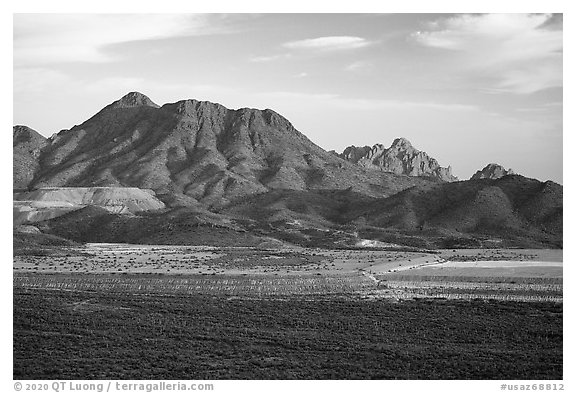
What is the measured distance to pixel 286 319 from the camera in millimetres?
46844

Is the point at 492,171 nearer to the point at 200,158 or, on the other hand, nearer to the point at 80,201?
the point at 200,158

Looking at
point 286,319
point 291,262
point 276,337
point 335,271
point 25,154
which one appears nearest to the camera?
point 276,337

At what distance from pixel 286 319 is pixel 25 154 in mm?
148327

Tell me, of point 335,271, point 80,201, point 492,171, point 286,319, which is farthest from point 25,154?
point 286,319

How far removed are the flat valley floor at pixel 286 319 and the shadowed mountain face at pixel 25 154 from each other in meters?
101

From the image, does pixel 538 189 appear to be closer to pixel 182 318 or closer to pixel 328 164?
pixel 328 164

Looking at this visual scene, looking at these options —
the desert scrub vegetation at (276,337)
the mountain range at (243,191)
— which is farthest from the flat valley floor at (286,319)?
the mountain range at (243,191)

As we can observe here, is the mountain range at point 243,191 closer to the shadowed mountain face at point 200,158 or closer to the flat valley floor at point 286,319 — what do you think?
the shadowed mountain face at point 200,158

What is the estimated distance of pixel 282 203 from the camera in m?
132

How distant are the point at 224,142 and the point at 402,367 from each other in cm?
14851

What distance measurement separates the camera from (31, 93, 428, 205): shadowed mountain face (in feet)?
503

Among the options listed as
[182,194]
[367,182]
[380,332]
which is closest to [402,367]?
[380,332]

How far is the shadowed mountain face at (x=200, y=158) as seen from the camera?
15325 cm

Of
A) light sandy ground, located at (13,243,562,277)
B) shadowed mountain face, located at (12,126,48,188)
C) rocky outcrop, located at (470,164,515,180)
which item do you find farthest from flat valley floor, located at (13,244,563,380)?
rocky outcrop, located at (470,164,515,180)
